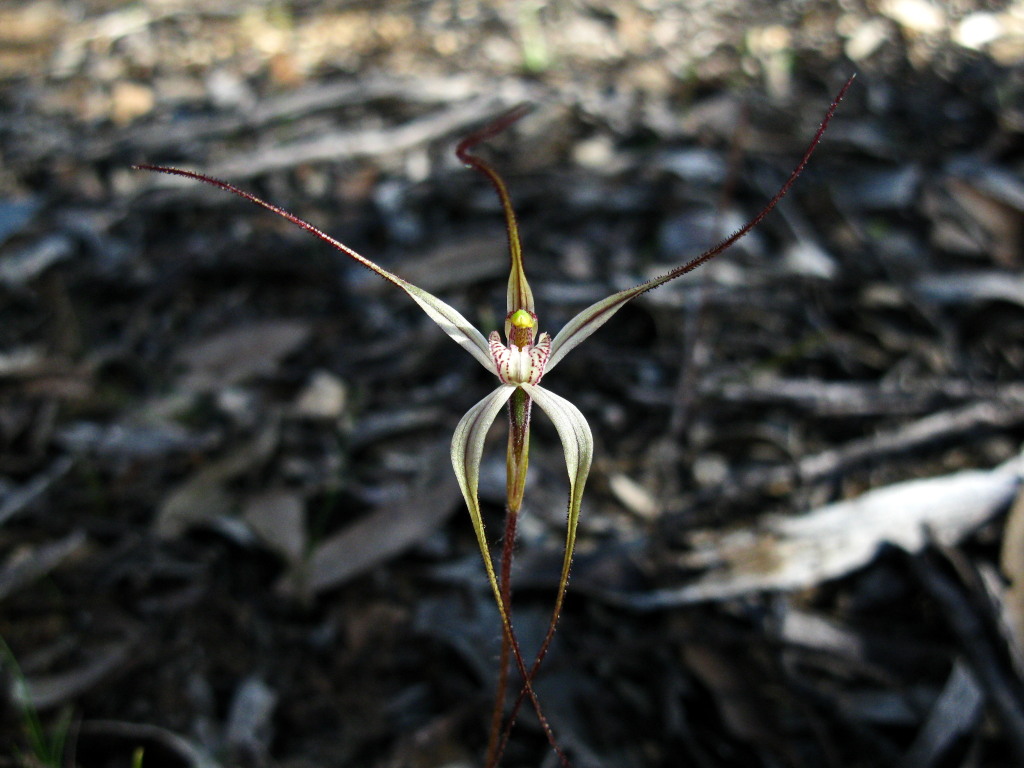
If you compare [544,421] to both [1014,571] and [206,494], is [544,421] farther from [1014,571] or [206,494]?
[1014,571]

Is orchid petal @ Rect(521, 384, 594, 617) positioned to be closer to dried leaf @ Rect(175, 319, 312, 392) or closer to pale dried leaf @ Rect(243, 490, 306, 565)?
pale dried leaf @ Rect(243, 490, 306, 565)

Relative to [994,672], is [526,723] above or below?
below

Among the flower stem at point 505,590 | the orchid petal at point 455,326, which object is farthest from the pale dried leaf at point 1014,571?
the orchid petal at point 455,326

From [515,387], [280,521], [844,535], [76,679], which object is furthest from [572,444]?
[76,679]

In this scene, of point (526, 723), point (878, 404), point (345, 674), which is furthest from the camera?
point (878, 404)

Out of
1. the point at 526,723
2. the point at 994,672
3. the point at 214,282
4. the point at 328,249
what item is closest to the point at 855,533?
the point at 994,672

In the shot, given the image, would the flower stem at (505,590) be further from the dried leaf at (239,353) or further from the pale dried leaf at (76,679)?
the dried leaf at (239,353)

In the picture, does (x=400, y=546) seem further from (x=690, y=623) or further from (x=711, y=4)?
(x=711, y=4)
